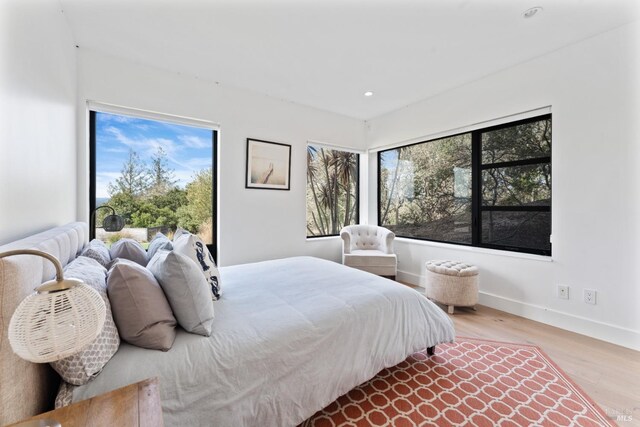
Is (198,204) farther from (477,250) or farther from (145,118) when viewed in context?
(477,250)

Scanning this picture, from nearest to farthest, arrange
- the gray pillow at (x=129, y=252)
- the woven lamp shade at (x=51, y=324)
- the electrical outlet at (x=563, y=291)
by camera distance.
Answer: the woven lamp shade at (x=51, y=324) → the gray pillow at (x=129, y=252) → the electrical outlet at (x=563, y=291)

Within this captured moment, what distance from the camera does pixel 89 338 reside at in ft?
2.02

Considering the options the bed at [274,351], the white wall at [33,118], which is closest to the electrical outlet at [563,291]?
the bed at [274,351]

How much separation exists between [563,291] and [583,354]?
2.04 ft

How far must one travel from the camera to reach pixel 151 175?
9.65 ft

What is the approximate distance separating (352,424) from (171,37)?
124 inches

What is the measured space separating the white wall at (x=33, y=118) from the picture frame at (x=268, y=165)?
1.72 metres

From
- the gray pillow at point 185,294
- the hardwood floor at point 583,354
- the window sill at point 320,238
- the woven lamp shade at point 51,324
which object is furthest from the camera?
the window sill at point 320,238

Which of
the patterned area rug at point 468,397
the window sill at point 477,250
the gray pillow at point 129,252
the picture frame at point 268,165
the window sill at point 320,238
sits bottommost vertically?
the patterned area rug at point 468,397

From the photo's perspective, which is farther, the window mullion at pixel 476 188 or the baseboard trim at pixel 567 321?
the window mullion at pixel 476 188

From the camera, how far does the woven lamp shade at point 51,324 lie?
55cm

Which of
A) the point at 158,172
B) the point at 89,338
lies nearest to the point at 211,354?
the point at 89,338

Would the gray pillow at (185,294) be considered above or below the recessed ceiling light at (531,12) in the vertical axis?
below

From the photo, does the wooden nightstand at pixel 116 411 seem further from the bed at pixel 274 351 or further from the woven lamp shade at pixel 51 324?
the woven lamp shade at pixel 51 324
